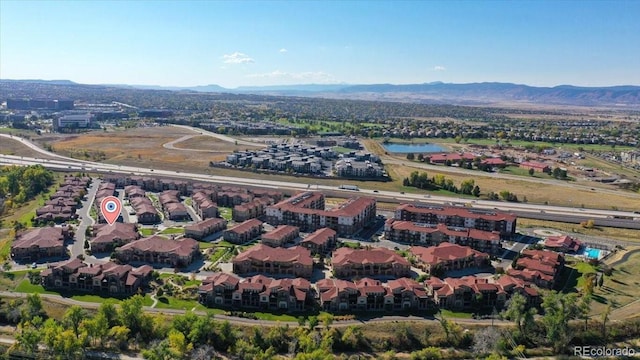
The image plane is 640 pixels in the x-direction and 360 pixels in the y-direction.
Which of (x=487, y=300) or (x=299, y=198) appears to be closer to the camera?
(x=487, y=300)

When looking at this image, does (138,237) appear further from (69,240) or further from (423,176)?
(423,176)

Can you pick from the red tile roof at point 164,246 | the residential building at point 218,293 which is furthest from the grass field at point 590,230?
the red tile roof at point 164,246

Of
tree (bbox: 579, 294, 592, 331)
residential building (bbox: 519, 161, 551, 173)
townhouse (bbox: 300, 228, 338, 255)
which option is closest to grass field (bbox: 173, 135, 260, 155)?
residential building (bbox: 519, 161, 551, 173)

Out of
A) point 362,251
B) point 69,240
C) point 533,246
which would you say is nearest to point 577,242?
point 533,246

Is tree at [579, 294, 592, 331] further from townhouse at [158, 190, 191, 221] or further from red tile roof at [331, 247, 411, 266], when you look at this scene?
townhouse at [158, 190, 191, 221]

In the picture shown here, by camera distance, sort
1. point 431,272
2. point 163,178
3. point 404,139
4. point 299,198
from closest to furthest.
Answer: point 431,272 < point 299,198 < point 163,178 < point 404,139

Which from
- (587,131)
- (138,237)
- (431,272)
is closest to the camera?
(431,272)

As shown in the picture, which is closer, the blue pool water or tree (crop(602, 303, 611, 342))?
tree (crop(602, 303, 611, 342))
